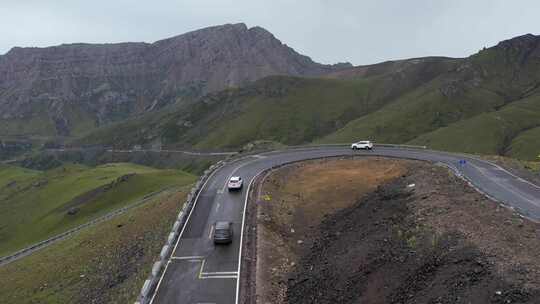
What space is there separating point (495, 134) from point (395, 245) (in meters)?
149

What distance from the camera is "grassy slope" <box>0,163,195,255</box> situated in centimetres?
8138

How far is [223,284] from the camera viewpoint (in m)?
28.0

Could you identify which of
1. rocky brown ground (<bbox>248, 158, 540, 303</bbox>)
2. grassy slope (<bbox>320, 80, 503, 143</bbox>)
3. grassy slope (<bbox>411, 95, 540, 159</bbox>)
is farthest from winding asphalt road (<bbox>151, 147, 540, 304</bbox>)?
grassy slope (<bbox>320, 80, 503, 143</bbox>)

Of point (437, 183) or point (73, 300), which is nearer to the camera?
point (73, 300)

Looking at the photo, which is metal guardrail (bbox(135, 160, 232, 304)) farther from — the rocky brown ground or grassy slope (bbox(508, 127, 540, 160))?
grassy slope (bbox(508, 127, 540, 160))

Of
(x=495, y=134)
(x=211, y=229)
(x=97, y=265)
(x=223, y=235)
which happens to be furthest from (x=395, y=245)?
(x=495, y=134)

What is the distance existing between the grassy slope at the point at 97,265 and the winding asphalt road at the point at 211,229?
3.04 meters

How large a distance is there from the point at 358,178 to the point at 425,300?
93.7 feet

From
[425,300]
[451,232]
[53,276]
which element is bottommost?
[53,276]

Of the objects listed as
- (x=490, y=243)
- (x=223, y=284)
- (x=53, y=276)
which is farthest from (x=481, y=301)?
(x=53, y=276)

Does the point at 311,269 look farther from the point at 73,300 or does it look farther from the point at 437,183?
the point at 73,300

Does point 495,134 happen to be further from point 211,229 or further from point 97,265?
point 97,265

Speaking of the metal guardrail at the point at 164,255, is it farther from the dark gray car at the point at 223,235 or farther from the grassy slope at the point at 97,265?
the dark gray car at the point at 223,235

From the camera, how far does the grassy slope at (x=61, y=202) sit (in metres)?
81.4
